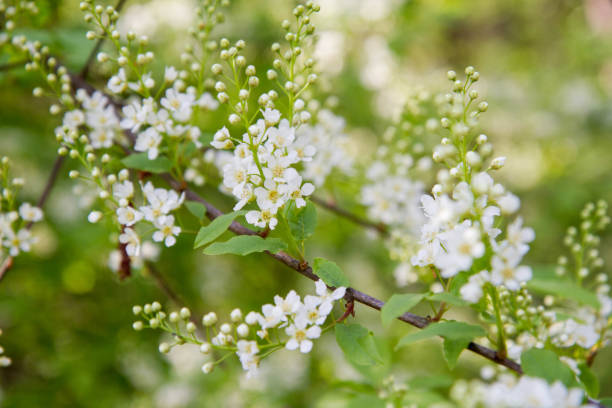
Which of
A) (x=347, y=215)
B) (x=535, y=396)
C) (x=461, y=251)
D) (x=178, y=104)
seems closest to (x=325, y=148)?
(x=347, y=215)

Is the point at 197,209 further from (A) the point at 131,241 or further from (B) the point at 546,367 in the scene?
(B) the point at 546,367

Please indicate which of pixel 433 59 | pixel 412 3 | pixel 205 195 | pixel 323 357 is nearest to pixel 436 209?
pixel 205 195

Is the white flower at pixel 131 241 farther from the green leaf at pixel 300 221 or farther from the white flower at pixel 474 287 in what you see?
the white flower at pixel 474 287

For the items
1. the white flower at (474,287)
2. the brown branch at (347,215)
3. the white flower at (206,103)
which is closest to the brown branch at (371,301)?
the white flower at (474,287)

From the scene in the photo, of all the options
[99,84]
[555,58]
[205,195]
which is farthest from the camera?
[555,58]

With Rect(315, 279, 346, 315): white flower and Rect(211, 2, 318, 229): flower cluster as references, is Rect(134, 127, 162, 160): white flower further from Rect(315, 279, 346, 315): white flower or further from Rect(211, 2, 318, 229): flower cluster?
Rect(315, 279, 346, 315): white flower

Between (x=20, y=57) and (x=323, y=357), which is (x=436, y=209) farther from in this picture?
(x=323, y=357)

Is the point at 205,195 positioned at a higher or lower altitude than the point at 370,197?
higher
